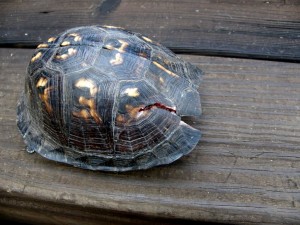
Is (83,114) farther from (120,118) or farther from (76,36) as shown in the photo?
(76,36)

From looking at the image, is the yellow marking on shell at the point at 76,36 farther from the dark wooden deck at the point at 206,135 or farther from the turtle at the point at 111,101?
the dark wooden deck at the point at 206,135

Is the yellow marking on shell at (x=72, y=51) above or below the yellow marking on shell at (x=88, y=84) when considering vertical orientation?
above

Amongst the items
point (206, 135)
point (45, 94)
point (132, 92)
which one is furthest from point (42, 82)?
point (206, 135)

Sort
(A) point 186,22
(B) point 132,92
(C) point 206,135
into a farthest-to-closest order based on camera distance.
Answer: (A) point 186,22, (C) point 206,135, (B) point 132,92

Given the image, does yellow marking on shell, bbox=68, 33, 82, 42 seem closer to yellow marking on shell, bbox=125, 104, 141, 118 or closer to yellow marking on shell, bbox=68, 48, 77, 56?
yellow marking on shell, bbox=68, 48, 77, 56

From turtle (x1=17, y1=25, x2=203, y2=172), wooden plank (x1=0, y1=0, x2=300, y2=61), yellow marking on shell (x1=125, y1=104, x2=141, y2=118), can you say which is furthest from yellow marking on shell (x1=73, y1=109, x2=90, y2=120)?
wooden plank (x1=0, y1=0, x2=300, y2=61)

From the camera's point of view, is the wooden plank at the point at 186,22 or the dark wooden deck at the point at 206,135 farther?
the wooden plank at the point at 186,22

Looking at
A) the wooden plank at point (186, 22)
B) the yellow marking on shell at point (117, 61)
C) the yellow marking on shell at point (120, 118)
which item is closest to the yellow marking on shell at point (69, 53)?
the yellow marking on shell at point (117, 61)

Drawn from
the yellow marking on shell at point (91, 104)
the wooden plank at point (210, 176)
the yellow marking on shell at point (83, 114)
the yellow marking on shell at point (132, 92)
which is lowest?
the wooden plank at point (210, 176)
